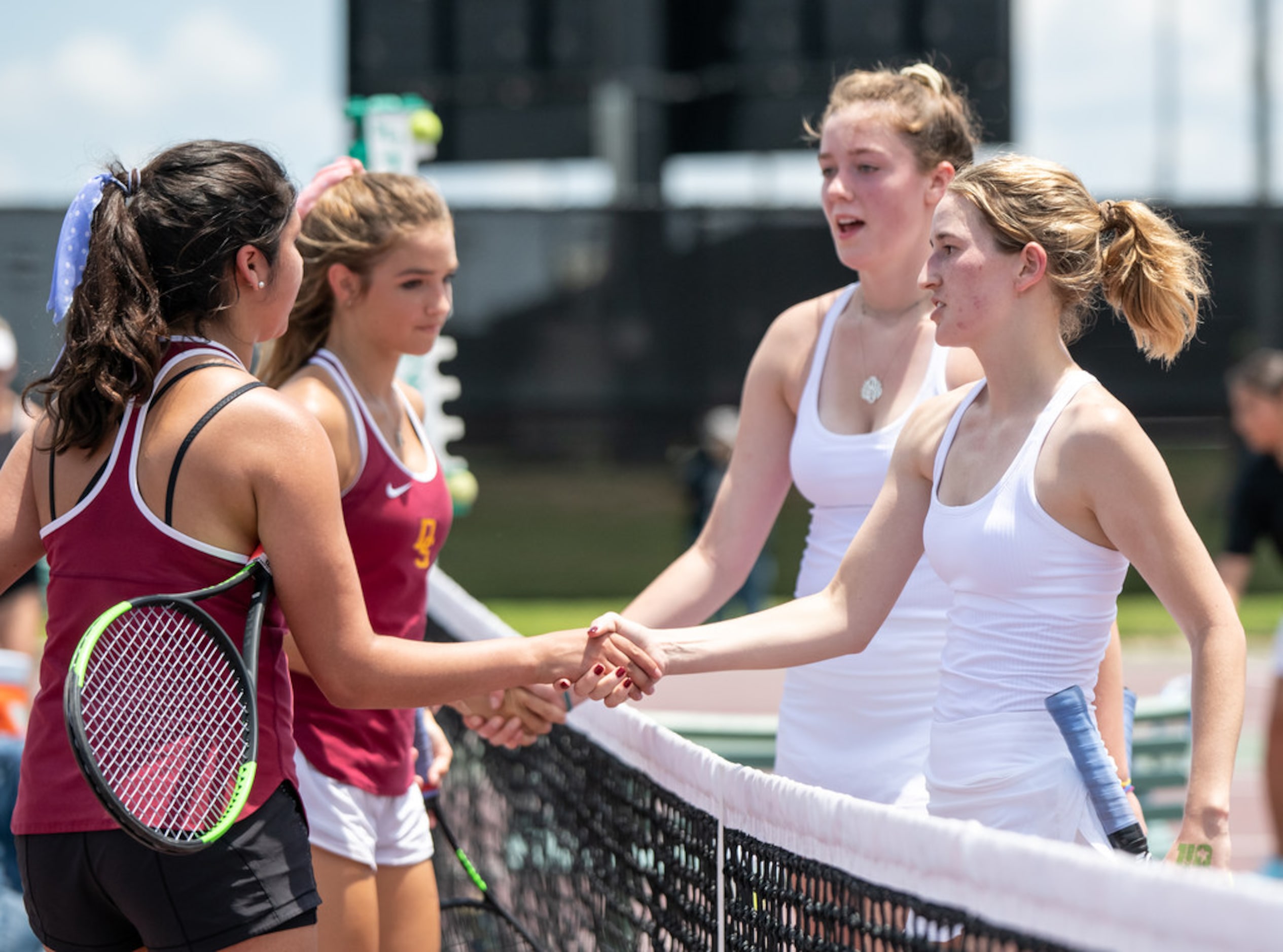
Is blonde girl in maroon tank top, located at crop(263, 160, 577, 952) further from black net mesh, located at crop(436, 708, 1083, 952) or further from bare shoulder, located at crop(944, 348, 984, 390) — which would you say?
bare shoulder, located at crop(944, 348, 984, 390)

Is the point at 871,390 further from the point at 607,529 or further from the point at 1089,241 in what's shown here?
the point at 607,529

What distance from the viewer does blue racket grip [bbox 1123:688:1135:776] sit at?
258 centimetres

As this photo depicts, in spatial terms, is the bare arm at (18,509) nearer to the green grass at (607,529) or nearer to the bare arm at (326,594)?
the bare arm at (326,594)

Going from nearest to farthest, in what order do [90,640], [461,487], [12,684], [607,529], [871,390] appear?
[90,640] → [871,390] → [12,684] → [461,487] → [607,529]

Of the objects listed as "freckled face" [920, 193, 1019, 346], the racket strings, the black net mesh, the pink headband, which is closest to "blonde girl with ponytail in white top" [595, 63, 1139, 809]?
the black net mesh

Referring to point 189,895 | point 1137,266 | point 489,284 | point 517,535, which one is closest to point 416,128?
point 1137,266

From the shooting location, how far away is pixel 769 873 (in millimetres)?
2215

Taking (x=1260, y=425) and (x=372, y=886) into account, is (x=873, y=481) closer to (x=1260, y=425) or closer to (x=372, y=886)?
(x=372, y=886)

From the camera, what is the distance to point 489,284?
49.4 feet

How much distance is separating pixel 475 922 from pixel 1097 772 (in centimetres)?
221

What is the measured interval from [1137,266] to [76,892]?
74.0 inches

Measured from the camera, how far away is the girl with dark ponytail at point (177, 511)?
204cm

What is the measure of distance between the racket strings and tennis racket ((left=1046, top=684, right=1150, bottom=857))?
1.19 m

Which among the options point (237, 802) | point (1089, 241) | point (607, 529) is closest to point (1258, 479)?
point (1089, 241)
